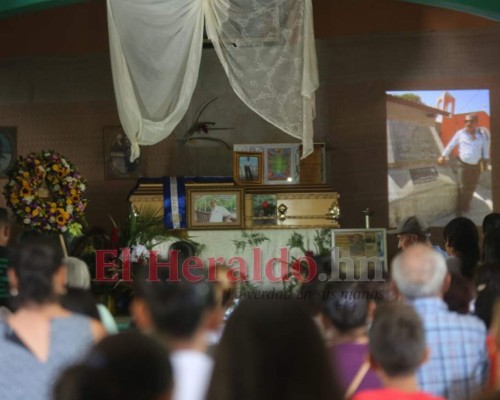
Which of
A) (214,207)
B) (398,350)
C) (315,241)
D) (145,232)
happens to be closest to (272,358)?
(398,350)

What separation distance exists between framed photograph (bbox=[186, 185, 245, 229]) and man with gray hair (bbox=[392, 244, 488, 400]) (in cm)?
571

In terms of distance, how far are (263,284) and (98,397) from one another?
7.07 meters

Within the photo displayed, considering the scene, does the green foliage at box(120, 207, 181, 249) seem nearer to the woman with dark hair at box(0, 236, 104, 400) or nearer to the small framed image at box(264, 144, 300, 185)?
the small framed image at box(264, 144, 300, 185)

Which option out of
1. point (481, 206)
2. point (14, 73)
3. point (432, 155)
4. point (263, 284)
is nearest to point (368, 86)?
point (432, 155)

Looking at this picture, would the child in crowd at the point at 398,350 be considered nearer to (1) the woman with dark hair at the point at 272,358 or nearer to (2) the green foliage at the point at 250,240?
(1) the woman with dark hair at the point at 272,358

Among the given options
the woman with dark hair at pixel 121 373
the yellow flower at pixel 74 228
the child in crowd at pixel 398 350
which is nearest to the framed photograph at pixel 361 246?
the yellow flower at pixel 74 228

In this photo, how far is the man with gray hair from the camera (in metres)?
3.74

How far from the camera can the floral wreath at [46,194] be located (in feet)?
26.2

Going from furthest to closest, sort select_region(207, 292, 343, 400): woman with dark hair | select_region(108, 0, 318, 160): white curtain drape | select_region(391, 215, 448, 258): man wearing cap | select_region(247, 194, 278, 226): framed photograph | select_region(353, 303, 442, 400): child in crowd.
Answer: select_region(247, 194, 278, 226): framed photograph → select_region(108, 0, 318, 160): white curtain drape → select_region(391, 215, 448, 258): man wearing cap → select_region(353, 303, 442, 400): child in crowd → select_region(207, 292, 343, 400): woman with dark hair

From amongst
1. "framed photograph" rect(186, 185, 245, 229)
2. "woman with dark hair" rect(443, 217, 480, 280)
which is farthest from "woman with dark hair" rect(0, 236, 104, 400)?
"framed photograph" rect(186, 185, 245, 229)

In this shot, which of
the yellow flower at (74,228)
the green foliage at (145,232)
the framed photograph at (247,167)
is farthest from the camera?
the framed photograph at (247,167)

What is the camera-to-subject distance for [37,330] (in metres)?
3.46

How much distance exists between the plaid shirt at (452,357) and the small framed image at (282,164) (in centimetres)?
635

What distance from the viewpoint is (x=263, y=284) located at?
9.11 metres
